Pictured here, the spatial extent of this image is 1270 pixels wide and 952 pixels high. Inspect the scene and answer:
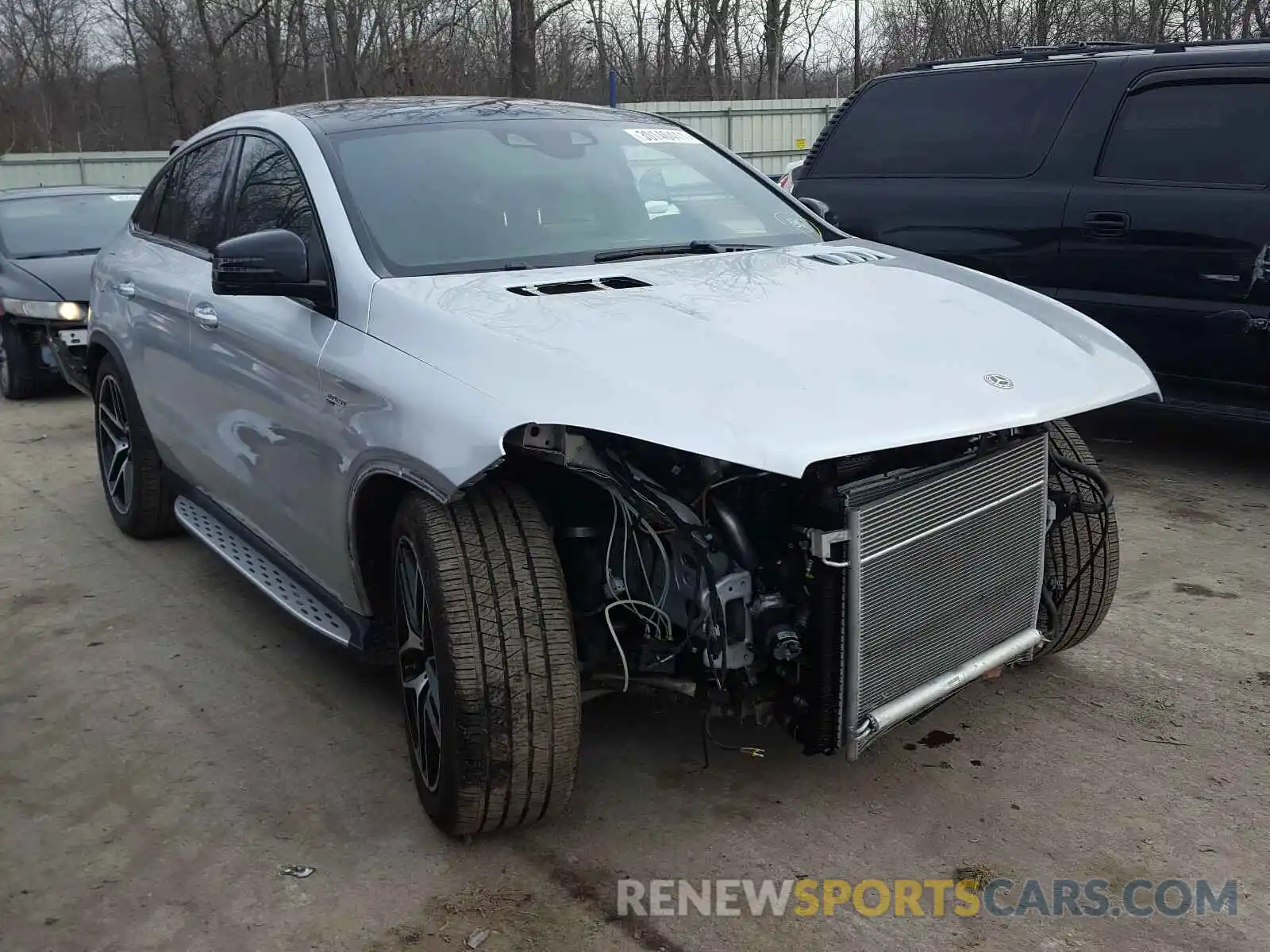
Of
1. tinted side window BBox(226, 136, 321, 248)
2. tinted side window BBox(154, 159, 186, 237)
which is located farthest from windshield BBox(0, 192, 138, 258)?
tinted side window BBox(226, 136, 321, 248)

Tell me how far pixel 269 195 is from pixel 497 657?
2.01m

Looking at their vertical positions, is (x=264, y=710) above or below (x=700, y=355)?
below

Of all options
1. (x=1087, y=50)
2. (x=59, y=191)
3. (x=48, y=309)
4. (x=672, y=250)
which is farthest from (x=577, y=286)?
(x=59, y=191)

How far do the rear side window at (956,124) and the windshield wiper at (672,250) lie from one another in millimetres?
3019

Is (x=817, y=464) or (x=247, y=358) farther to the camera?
(x=247, y=358)

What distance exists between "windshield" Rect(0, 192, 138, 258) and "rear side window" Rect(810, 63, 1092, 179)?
5.77 metres

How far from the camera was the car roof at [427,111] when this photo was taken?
4.02m

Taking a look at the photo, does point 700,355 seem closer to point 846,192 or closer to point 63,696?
point 63,696

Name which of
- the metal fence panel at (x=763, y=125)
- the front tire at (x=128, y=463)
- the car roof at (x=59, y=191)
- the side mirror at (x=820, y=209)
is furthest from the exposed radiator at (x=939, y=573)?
the metal fence panel at (x=763, y=125)

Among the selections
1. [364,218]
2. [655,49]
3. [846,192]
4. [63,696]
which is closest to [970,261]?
[846,192]

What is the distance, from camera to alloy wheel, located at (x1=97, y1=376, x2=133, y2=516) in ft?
17.9

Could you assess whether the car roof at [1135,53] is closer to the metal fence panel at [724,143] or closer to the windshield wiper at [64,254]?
the windshield wiper at [64,254]

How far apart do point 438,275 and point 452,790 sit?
1.35 m

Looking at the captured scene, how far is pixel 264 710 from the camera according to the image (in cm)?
388
